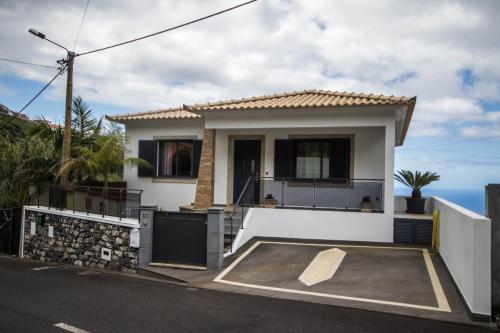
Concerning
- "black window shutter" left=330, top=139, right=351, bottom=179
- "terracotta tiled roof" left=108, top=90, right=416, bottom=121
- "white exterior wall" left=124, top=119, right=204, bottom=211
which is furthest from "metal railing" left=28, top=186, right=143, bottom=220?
"black window shutter" left=330, top=139, right=351, bottom=179

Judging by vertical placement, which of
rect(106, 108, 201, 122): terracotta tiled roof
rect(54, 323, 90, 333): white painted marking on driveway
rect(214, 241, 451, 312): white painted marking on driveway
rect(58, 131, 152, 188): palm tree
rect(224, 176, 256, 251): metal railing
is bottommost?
rect(54, 323, 90, 333): white painted marking on driveway

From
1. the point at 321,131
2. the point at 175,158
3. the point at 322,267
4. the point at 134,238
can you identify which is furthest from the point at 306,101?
the point at 134,238

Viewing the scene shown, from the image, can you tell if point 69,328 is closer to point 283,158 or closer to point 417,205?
point 283,158

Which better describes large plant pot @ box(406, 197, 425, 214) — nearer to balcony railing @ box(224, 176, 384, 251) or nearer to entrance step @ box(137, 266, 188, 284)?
balcony railing @ box(224, 176, 384, 251)

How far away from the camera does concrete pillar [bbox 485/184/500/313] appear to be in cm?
649

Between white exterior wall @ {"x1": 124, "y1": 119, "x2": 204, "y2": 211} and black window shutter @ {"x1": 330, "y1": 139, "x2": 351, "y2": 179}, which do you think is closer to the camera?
black window shutter @ {"x1": 330, "y1": 139, "x2": 351, "y2": 179}

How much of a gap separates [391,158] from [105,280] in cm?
803

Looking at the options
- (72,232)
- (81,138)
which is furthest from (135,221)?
(81,138)

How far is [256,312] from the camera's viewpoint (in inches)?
259

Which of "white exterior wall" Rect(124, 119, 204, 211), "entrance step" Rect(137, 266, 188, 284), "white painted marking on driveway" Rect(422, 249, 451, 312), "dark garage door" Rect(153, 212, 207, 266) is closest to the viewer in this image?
"white painted marking on driveway" Rect(422, 249, 451, 312)

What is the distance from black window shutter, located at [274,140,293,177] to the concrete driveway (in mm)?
2985

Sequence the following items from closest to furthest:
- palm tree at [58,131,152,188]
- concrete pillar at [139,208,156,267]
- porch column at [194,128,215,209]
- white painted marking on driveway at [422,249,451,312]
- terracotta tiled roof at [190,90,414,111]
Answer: white painted marking on driveway at [422,249,451,312] → concrete pillar at [139,208,156,267] → terracotta tiled roof at [190,90,414,111] → palm tree at [58,131,152,188] → porch column at [194,128,215,209]

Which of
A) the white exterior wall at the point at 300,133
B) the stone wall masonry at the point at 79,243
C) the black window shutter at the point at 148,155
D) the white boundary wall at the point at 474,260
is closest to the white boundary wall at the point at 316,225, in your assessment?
the white exterior wall at the point at 300,133

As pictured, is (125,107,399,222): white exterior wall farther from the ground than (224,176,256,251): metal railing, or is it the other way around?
(125,107,399,222): white exterior wall
